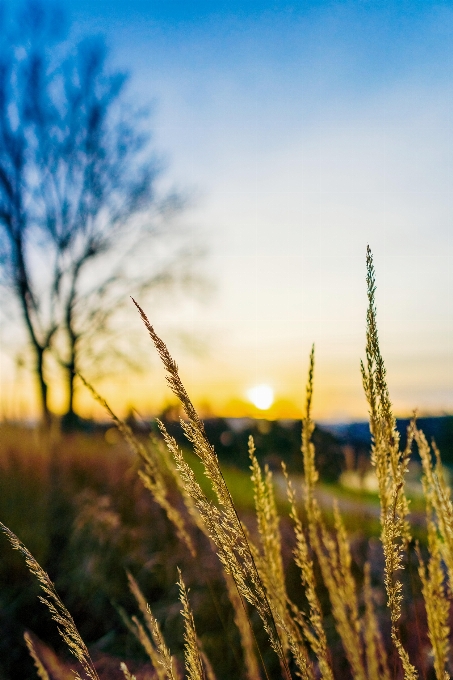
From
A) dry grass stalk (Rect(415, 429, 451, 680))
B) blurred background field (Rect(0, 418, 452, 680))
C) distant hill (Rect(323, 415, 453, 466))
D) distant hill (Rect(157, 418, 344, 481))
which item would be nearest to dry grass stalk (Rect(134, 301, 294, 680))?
dry grass stalk (Rect(415, 429, 451, 680))

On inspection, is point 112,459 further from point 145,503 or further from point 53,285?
point 53,285

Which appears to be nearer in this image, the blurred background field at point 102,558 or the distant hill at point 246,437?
the blurred background field at point 102,558

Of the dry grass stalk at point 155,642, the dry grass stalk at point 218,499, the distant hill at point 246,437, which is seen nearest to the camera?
the dry grass stalk at point 218,499

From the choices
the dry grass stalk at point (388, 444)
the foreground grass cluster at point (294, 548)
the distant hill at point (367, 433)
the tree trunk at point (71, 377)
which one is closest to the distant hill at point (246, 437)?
the distant hill at point (367, 433)

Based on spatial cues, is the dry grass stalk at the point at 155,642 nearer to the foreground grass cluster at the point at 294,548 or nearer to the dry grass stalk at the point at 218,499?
the foreground grass cluster at the point at 294,548

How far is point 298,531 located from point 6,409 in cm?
389

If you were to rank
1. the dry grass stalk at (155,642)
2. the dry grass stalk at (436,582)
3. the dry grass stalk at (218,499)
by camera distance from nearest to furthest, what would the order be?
the dry grass stalk at (218,499), the dry grass stalk at (155,642), the dry grass stalk at (436,582)

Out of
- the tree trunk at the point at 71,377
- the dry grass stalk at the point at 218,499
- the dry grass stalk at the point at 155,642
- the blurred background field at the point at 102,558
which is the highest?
the tree trunk at the point at 71,377

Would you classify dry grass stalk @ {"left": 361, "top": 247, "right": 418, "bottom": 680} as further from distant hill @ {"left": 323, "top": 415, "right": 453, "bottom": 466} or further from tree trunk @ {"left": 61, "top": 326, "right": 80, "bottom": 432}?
tree trunk @ {"left": 61, "top": 326, "right": 80, "bottom": 432}

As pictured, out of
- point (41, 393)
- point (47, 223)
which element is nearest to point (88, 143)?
point (47, 223)

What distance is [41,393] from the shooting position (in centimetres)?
1570

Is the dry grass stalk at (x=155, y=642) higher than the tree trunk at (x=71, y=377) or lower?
lower

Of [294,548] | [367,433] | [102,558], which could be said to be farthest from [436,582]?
[367,433]

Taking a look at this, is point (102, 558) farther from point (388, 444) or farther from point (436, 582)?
point (388, 444)
